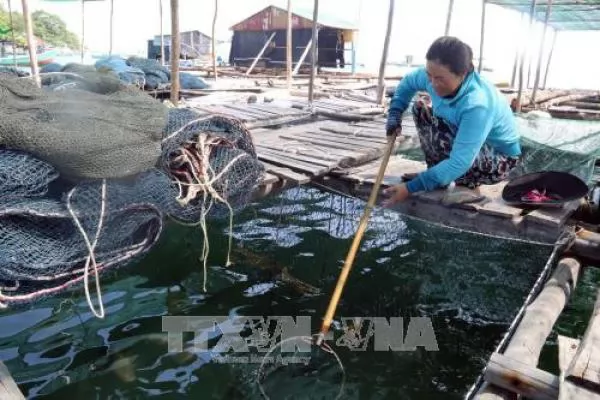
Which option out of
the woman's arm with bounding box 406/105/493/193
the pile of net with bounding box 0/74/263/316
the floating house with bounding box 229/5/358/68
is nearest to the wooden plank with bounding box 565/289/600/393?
the woman's arm with bounding box 406/105/493/193

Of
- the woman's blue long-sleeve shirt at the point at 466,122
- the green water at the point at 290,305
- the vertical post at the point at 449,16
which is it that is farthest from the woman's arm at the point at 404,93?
the vertical post at the point at 449,16

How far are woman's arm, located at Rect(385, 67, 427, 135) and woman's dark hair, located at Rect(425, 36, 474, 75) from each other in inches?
36.1

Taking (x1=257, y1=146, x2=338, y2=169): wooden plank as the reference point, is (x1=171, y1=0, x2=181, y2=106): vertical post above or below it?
Answer: above

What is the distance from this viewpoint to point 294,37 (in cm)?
2362

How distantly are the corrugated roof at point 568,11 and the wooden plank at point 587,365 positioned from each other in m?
11.7

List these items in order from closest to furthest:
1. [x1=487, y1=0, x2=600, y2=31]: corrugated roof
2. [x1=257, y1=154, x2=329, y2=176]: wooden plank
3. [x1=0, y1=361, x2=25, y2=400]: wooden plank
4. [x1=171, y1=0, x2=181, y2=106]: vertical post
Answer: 1. [x1=0, y1=361, x2=25, y2=400]: wooden plank
2. [x1=257, y1=154, x2=329, y2=176]: wooden plank
3. [x1=171, y1=0, x2=181, y2=106]: vertical post
4. [x1=487, y1=0, x2=600, y2=31]: corrugated roof

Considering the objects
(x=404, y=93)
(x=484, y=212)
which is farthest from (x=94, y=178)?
(x=404, y=93)

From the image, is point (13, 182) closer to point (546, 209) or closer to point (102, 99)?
point (102, 99)

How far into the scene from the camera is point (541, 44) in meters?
14.7

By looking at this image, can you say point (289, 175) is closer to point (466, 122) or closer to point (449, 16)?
point (466, 122)

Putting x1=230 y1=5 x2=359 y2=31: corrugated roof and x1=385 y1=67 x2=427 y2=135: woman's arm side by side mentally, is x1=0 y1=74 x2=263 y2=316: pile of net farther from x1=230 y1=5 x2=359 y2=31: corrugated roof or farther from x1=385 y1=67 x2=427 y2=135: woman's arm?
x1=230 y1=5 x2=359 y2=31: corrugated roof

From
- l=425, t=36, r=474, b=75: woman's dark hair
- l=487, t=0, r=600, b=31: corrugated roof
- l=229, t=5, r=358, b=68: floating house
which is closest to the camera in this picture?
l=425, t=36, r=474, b=75: woman's dark hair

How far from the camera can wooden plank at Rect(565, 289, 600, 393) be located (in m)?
2.32

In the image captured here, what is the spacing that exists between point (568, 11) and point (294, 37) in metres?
12.8
